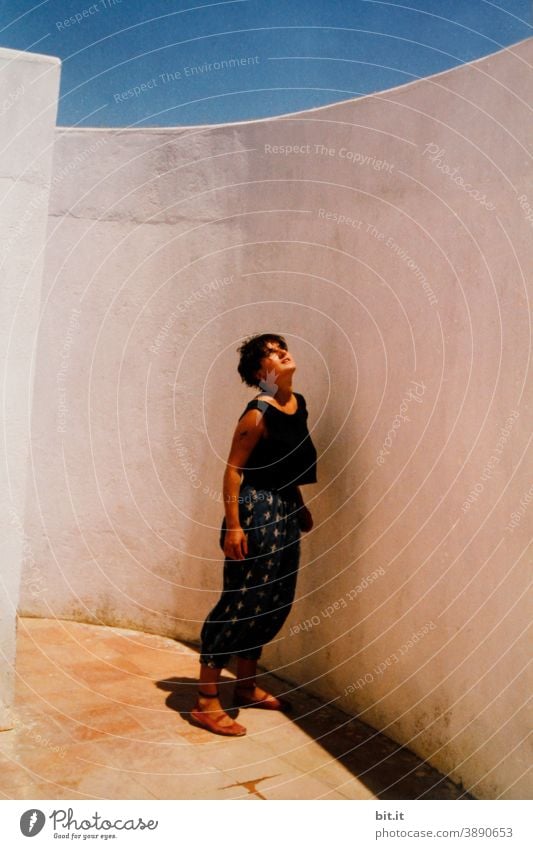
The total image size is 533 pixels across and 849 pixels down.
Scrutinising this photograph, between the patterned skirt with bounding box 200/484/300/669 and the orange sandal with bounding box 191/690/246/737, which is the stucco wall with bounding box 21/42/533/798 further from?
the orange sandal with bounding box 191/690/246/737

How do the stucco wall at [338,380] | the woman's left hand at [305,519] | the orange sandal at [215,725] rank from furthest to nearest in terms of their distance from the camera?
the woman's left hand at [305,519] < the orange sandal at [215,725] < the stucco wall at [338,380]

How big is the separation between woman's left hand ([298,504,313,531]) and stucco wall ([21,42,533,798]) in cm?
11

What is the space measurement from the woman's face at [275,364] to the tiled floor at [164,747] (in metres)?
1.29

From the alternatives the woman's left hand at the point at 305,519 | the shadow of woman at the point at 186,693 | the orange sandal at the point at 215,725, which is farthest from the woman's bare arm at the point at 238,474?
the shadow of woman at the point at 186,693

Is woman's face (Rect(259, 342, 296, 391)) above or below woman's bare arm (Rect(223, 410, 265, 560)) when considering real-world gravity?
above

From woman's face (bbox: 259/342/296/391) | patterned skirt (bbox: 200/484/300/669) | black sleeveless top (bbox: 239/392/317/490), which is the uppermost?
woman's face (bbox: 259/342/296/391)

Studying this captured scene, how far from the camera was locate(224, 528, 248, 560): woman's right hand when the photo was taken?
3285 mm

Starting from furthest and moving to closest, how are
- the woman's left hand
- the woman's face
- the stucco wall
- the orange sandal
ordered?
the woman's left hand < the woman's face < the orange sandal < the stucco wall

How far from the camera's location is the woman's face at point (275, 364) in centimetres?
341

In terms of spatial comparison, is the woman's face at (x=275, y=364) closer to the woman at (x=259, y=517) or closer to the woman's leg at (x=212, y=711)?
the woman at (x=259, y=517)

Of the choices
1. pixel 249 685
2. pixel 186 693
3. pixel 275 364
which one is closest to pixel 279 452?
pixel 275 364

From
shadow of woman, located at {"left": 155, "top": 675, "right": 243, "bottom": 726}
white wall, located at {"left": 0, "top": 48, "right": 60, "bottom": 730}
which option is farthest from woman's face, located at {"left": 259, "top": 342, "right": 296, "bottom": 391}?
shadow of woman, located at {"left": 155, "top": 675, "right": 243, "bottom": 726}

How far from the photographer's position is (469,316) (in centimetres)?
292

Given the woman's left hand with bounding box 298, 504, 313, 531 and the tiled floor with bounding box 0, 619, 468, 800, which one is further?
the woman's left hand with bounding box 298, 504, 313, 531
